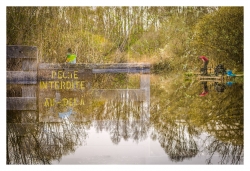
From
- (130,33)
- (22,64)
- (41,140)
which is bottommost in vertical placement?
(41,140)

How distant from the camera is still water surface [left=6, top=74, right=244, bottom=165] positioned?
5328 mm

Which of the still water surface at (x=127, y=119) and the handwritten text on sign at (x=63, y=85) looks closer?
the still water surface at (x=127, y=119)

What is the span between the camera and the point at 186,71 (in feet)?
17.8

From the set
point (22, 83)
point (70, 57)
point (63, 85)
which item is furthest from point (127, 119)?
point (22, 83)

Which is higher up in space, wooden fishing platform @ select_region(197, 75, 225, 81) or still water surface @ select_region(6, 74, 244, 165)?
wooden fishing platform @ select_region(197, 75, 225, 81)

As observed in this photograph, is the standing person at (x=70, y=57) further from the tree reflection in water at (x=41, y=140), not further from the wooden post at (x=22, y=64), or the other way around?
the tree reflection in water at (x=41, y=140)

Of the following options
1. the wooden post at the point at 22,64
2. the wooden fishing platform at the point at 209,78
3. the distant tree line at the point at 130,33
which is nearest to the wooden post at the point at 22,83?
the wooden post at the point at 22,64

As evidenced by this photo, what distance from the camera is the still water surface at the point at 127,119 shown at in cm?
533

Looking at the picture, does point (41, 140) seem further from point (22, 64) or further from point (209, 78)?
point (209, 78)

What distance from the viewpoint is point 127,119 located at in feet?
17.7

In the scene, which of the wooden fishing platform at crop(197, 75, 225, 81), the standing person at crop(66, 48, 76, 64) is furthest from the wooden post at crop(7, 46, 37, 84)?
the wooden fishing platform at crop(197, 75, 225, 81)

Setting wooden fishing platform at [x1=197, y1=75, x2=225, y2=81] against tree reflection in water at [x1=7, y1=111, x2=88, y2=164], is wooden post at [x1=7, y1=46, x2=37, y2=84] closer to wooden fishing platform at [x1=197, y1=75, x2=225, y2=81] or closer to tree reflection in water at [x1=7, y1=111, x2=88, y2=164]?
tree reflection in water at [x1=7, y1=111, x2=88, y2=164]

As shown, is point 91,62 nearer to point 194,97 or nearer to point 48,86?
point 48,86
